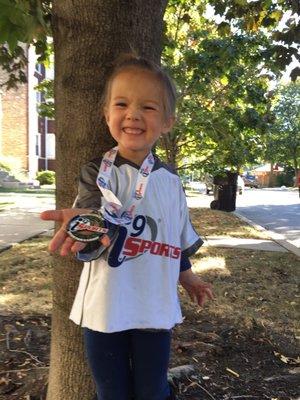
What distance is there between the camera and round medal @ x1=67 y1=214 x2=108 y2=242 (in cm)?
165

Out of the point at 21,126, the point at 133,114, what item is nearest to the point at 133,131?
the point at 133,114

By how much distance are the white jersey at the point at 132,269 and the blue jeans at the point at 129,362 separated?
83 mm

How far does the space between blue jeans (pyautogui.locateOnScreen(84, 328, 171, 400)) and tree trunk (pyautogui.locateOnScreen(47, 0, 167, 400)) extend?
1.52 feet

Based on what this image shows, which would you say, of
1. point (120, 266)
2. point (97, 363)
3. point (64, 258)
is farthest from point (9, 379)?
point (120, 266)

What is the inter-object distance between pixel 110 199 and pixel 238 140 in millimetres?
9605

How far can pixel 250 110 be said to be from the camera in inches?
296

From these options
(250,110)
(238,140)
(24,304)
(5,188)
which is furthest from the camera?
(5,188)

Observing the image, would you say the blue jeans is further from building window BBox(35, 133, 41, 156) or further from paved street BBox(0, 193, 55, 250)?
building window BBox(35, 133, 41, 156)

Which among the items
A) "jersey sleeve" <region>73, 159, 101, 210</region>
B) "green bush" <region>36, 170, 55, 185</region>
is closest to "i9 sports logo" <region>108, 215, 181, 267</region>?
"jersey sleeve" <region>73, 159, 101, 210</region>

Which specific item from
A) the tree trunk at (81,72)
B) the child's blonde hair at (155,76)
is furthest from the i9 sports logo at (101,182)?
the tree trunk at (81,72)

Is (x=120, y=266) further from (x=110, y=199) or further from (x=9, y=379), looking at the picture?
(x=9, y=379)

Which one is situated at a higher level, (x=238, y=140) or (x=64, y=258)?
(x=238, y=140)

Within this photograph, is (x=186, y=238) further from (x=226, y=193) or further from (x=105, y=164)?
(x=226, y=193)

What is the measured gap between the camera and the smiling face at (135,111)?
192 centimetres
